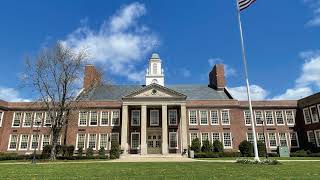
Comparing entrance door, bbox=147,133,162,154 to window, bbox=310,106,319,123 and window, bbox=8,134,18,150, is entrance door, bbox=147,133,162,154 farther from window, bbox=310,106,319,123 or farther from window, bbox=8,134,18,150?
window, bbox=310,106,319,123

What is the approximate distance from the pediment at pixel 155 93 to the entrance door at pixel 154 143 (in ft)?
19.7

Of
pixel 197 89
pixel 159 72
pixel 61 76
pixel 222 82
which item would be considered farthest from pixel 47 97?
pixel 222 82

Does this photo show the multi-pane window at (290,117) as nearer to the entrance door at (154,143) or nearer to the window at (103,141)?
the entrance door at (154,143)

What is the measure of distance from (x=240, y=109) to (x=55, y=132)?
26.4 meters

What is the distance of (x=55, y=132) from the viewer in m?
32.0

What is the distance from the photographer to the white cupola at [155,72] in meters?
48.4

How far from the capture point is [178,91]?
4725 centimetres

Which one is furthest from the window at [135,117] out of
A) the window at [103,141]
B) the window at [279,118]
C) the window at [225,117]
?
the window at [279,118]

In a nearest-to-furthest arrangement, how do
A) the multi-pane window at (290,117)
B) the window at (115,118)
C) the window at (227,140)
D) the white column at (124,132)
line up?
the white column at (124,132)
the window at (227,140)
the window at (115,118)
the multi-pane window at (290,117)

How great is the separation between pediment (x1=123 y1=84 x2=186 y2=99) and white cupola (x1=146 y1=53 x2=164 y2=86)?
846 cm

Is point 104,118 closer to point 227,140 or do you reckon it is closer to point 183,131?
point 183,131

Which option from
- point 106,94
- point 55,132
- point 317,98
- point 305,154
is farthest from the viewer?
point 106,94

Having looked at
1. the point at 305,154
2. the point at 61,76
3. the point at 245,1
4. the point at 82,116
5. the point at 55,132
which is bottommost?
the point at 305,154

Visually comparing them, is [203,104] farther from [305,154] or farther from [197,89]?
[305,154]
